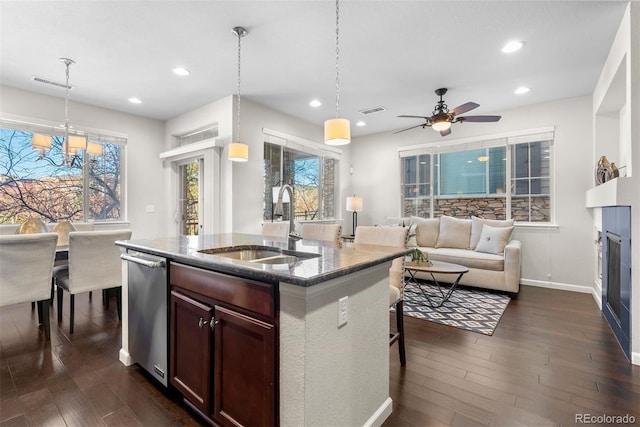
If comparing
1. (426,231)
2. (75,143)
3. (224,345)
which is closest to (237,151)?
(75,143)

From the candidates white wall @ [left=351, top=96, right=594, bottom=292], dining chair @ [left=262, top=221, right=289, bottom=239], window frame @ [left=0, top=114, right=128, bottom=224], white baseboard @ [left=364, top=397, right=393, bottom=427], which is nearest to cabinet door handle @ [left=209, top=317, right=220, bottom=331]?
white baseboard @ [left=364, top=397, right=393, bottom=427]

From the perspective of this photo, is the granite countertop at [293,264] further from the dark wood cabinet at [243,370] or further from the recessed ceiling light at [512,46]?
the recessed ceiling light at [512,46]

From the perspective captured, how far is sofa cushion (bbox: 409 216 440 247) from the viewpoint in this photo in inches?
208

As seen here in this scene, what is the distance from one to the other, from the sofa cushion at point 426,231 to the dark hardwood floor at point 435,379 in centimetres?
230

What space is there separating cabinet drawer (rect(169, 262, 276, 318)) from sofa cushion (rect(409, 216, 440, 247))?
4.25 m

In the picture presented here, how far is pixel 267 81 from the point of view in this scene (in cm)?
384

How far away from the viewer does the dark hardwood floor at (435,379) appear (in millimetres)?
1705

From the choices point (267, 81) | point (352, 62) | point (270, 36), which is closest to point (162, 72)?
point (267, 81)

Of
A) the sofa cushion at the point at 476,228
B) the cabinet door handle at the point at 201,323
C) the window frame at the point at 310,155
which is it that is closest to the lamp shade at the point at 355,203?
the window frame at the point at 310,155

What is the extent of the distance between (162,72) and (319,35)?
78.6 inches

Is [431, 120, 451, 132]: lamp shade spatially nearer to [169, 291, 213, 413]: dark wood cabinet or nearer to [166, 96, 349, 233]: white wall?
[166, 96, 349, 233]: white wall

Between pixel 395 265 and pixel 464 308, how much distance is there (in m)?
1.84

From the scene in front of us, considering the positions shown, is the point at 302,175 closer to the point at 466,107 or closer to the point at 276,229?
the point at 276,229

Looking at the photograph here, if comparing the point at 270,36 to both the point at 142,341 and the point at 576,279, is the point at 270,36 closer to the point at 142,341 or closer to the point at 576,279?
the point at 142,341
